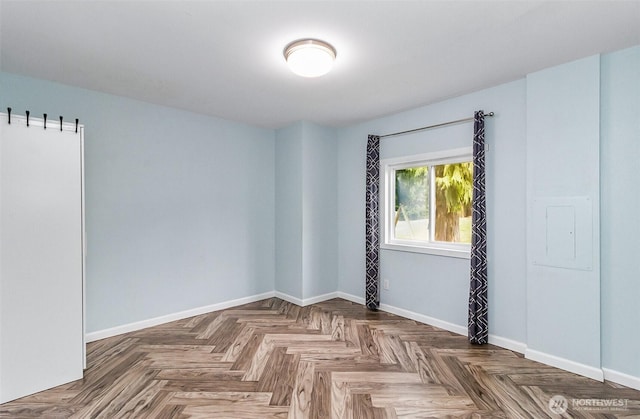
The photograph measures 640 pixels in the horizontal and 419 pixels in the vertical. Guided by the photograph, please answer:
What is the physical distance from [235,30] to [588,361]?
11.3 feet

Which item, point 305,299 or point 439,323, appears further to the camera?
point 305,299

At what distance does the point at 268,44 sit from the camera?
2223mm

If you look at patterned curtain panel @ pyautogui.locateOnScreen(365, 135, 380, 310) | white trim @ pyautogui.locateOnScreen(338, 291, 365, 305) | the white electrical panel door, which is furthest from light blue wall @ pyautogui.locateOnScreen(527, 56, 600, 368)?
the white electrical panel door

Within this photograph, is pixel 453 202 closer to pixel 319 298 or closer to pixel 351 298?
pixel 351 298

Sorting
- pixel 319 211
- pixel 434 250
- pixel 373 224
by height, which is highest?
pixel 319 211

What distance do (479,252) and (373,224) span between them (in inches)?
52.0

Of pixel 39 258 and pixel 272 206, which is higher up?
pixel 272 206

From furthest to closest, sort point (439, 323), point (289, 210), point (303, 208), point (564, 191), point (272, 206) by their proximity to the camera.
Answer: point (272, 206) → point (289, 210) → point (303, 208) → point (439, 323) → point (564, 191)

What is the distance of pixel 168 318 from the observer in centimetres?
363

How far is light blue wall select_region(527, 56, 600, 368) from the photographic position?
242cm

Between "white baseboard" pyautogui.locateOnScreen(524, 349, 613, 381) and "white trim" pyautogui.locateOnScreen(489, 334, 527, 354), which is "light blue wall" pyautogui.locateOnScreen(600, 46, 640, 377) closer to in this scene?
"white baseboard" pyautogui.locateOnScreen(524, 349, 613, 381)

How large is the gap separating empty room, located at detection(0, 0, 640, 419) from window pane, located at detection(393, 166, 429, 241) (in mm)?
27

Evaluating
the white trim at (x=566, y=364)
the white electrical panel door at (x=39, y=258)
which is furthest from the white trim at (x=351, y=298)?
the white electrical panel door at (x=39, y=258)

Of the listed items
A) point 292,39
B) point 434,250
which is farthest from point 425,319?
point 292,39
